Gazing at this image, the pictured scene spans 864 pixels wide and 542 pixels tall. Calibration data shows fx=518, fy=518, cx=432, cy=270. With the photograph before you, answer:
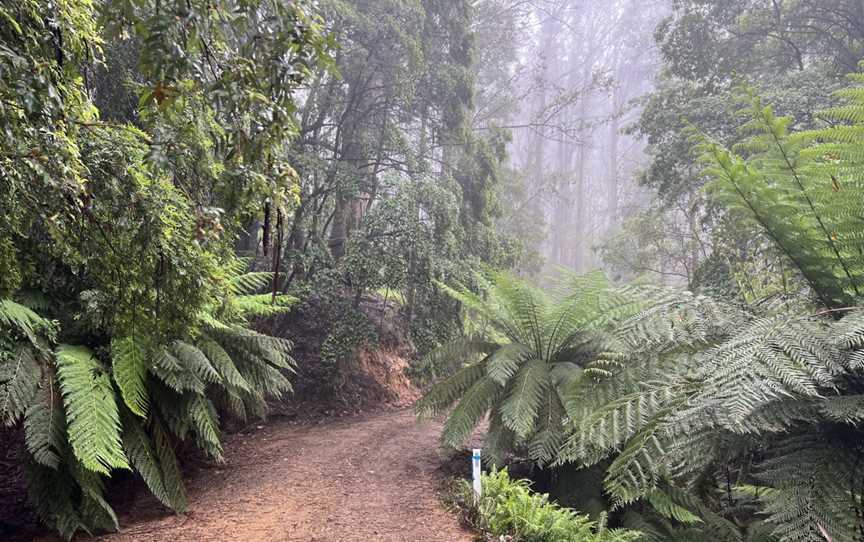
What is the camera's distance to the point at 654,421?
1.92m

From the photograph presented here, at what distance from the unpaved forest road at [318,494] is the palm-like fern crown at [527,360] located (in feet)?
1.80

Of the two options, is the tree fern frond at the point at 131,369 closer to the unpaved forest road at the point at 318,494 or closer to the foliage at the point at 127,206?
the foliage at the point at 127,206

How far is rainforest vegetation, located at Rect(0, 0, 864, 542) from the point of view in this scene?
1.55 metres

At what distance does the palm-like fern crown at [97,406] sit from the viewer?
257cm

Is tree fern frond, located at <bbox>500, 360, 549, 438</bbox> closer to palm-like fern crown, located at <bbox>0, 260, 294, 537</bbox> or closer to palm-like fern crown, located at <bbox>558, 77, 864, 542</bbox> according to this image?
palm-like fern crown, located at <bbox>558, 77, 864, 542</bbox>

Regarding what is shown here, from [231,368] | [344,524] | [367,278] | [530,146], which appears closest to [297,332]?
[367,278]

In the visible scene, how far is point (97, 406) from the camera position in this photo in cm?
267

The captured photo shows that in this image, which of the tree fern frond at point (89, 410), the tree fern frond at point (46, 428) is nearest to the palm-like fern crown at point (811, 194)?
the tree fern frond at point (89, 410)

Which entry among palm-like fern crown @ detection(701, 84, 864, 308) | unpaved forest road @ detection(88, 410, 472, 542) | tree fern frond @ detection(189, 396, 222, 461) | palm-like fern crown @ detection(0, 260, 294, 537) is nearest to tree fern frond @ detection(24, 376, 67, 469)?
palm-like fern crown @ detection(0, 260, 294, 537)

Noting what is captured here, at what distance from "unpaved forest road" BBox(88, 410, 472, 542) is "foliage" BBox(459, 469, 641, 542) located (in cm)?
17

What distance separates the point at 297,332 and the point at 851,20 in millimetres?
8425

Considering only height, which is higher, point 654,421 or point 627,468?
point 654,421

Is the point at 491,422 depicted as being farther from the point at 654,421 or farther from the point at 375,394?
the point at 375,394

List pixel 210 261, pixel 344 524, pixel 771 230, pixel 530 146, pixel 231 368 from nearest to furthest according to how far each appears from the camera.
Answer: pixel 771 230, pixel 210 261, pixel 344 524, pixel 231 368, pixel 530 146
